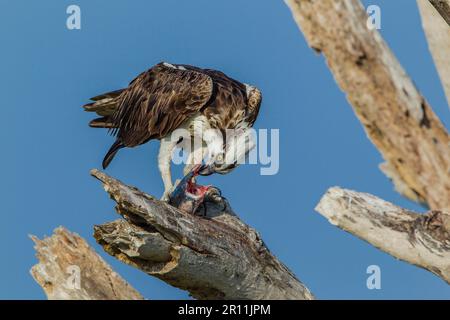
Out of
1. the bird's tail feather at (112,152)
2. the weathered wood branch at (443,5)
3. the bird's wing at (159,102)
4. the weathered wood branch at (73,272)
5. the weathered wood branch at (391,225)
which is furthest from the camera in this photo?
the bird's tail feather at (112,152)

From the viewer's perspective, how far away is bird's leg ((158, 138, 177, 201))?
9742mm

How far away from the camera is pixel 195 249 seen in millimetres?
7887

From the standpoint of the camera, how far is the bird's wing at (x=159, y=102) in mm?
→ 10281

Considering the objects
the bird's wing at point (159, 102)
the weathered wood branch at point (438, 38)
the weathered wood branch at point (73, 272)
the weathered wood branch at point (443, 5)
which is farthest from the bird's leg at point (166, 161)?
the weathered wood branch at point (438, 38)

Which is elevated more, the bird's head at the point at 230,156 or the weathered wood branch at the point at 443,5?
the weathered wood branch at the point at 443,5

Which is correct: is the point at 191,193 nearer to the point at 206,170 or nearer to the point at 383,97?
the point at 206,170

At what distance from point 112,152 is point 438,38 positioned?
4.05 m

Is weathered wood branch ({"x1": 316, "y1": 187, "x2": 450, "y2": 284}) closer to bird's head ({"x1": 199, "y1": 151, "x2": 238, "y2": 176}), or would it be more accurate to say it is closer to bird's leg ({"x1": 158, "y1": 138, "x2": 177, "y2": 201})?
bird's head ({"x1": 199, "y1": 151, "x2": 238, "y2": 176})

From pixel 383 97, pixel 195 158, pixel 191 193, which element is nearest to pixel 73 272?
pixel 191 193

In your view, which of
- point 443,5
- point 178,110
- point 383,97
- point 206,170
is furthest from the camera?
point 383,97

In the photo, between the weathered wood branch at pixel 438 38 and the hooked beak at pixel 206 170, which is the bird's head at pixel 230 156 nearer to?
the hooked beak at pixel 206 170

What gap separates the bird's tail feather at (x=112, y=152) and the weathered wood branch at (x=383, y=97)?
2501 millimetres

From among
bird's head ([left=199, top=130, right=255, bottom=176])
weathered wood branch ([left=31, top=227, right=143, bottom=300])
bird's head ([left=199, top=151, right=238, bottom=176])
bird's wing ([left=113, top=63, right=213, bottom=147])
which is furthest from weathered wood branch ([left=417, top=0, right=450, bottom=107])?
weathered wood branch ([left=31, top=227, right=143, bottom=300])

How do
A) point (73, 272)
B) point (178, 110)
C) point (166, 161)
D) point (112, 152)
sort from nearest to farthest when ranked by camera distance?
1. point (73, 272)
2. point (166, 161)
3. point (178, 110)
4. point (112, 152)
